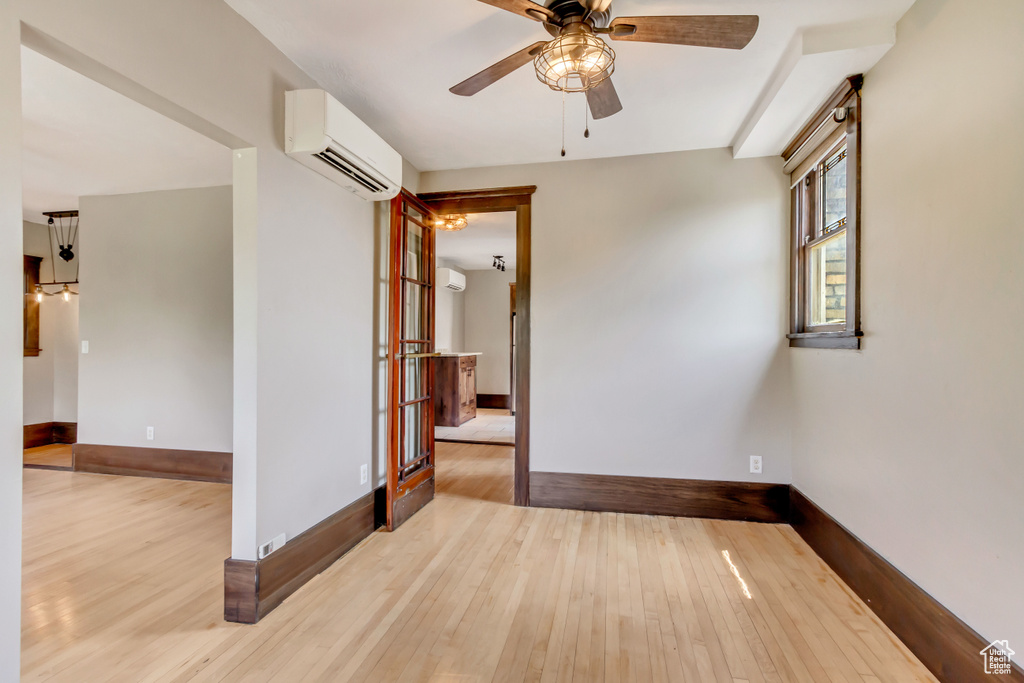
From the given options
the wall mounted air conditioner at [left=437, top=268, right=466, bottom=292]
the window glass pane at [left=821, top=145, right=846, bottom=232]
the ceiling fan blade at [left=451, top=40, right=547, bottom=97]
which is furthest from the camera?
the wall mounted air conditioner at [left=437, top=268, right=466, bottom=292]

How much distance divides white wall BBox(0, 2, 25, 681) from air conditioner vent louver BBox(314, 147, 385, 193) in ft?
3.64

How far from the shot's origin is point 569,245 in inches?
135

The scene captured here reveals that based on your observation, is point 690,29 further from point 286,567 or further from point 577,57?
point 286,567

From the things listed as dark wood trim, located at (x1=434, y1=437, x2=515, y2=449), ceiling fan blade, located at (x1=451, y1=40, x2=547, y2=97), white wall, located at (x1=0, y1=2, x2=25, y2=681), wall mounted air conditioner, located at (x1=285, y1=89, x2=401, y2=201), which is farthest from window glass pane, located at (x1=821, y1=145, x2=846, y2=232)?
dark wood trim, located at (x1=434, y1=437, x2=515, y2=449)

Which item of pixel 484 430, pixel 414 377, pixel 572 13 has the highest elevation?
pixel 572 13

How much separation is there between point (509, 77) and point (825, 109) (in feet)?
5.44

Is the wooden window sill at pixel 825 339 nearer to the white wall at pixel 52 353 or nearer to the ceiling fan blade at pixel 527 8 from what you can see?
the ceiling fan blade at pixel 527 8

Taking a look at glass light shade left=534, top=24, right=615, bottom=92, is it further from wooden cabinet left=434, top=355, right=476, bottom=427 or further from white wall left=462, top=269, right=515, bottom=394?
white wall left=462, top=269, right=515, bottom=394

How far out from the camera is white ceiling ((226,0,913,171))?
1.89 meters

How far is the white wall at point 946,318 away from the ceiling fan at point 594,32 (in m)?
0.76

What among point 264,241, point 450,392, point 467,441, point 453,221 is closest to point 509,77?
point 264,241

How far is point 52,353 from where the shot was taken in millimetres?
5281

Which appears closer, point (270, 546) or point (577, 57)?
point (577, 57)

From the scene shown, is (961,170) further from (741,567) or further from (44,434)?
(44,434)
